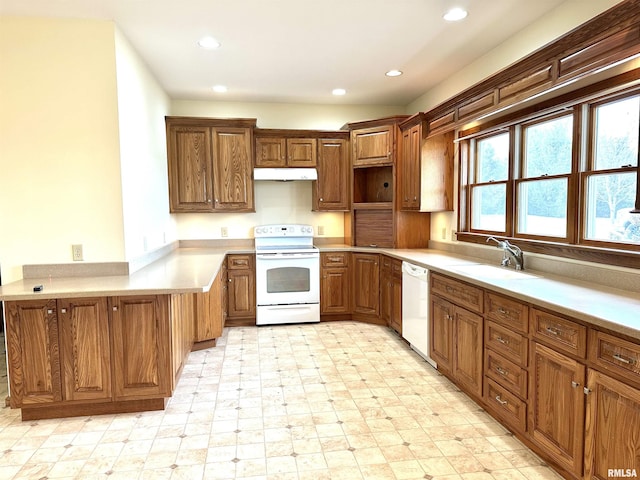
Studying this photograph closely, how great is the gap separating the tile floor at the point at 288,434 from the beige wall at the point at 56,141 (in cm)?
119

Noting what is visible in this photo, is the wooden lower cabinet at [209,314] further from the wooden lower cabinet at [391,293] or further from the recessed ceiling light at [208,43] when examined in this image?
the recessed ceiling light at [208,43]

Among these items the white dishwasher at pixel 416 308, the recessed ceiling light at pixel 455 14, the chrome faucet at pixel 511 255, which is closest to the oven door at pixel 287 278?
the white dishwasher at pixel 416 308

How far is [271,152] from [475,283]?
3024 millimetres

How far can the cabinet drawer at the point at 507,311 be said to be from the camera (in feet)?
7.22

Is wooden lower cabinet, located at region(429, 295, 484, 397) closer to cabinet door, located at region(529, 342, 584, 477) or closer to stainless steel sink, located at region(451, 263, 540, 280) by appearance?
stainless steel sink, located at region(451, 263, 540, 280)

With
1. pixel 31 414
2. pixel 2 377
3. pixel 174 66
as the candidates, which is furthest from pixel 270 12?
pixel 2 377

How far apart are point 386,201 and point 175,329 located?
9.65 ft

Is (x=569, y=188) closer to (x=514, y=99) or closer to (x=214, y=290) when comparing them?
(x=514, y=99)

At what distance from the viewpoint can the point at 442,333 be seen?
3.17 meters

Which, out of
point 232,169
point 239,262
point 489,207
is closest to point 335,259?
point 239,262

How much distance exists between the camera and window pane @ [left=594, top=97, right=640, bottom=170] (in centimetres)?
228

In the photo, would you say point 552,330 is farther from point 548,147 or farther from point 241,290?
point 241,290

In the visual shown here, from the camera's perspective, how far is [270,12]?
107 inches

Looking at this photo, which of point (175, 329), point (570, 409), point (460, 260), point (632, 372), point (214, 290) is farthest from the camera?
point (214, 290)
